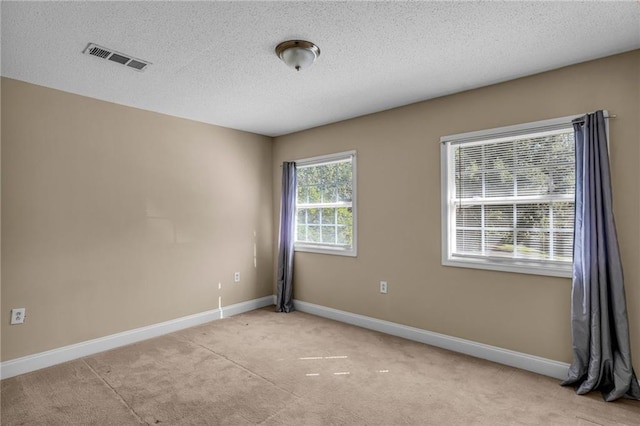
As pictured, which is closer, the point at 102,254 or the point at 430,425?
the point at 430,425

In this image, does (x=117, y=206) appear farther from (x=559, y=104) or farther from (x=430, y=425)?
(x=559, y=104)

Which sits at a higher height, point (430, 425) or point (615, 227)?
point (615, 227)

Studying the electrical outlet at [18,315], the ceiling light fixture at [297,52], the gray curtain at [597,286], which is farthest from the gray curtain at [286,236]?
the gray curtain at [597,286]

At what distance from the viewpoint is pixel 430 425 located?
2170 mm

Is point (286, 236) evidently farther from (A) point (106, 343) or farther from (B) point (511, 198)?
(B) point (511, 198)

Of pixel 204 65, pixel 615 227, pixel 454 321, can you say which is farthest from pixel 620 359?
pixel 204 65

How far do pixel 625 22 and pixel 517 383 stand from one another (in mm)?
2587

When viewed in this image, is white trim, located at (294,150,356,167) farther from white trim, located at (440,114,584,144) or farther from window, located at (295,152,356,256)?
white trim, located at (440,114,584,144)

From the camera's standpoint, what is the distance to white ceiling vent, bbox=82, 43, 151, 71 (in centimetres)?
243

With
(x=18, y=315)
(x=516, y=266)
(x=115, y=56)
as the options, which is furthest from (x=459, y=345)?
(x=18, y=315)

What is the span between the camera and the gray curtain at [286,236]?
4.79 metres

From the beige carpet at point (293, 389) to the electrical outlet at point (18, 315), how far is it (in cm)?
46

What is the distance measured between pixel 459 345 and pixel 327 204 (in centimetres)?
225

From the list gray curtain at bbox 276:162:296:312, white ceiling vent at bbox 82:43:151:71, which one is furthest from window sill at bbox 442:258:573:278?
white ceiling vent at bbox 82:43:151:71
